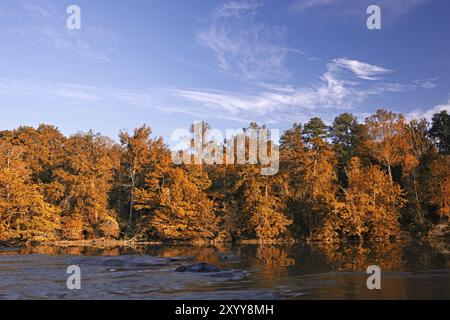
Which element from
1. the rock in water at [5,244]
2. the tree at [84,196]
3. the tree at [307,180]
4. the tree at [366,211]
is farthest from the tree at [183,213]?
the rock in water at [5,244]

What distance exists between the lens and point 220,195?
137ft

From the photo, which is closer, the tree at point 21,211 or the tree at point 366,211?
the tree at point 21,211

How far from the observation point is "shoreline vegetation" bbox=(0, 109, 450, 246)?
1529 inches

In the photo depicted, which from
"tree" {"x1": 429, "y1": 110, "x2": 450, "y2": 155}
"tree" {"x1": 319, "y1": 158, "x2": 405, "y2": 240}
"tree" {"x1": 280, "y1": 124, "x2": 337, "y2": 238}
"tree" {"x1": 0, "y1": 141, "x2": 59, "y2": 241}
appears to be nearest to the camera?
"tree" {"x1": 0, "y1": 141, "x2": 59, "y2": 241}

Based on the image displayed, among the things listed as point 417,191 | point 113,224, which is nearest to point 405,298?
point 113,224

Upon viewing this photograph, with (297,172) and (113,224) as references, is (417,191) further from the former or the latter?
(113,224)

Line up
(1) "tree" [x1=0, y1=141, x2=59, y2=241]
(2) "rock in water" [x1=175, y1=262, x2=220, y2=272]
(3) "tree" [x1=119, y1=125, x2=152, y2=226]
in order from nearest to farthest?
(2) "rock in water" [x1=175, y1=262, x2=220, y2=272], (1) "tree" [x1=0, y1=141, x2=59, y2=241], (3) "tree" [x1=119, y1=125, x2=152, y2=226]

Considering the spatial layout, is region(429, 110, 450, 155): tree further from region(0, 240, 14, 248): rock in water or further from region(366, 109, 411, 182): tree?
region(0, 240, 14, 248): rock in water

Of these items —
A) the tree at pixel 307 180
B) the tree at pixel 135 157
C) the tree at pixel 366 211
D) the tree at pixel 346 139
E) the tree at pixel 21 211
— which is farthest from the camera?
the tree at pixel 346 139

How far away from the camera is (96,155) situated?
42.8 m

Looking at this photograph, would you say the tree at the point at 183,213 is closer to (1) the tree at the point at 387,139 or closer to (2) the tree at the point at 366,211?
(2) the tree at the point at 366,211

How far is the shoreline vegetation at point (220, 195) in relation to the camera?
127ft

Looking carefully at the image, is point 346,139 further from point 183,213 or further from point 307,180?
point 183,213

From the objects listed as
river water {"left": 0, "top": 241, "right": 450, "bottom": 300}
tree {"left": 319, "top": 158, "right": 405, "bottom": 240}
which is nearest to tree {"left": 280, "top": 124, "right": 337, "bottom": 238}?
tree {"left": 319, "top": 158, "right": 405, "bottom": 240}
